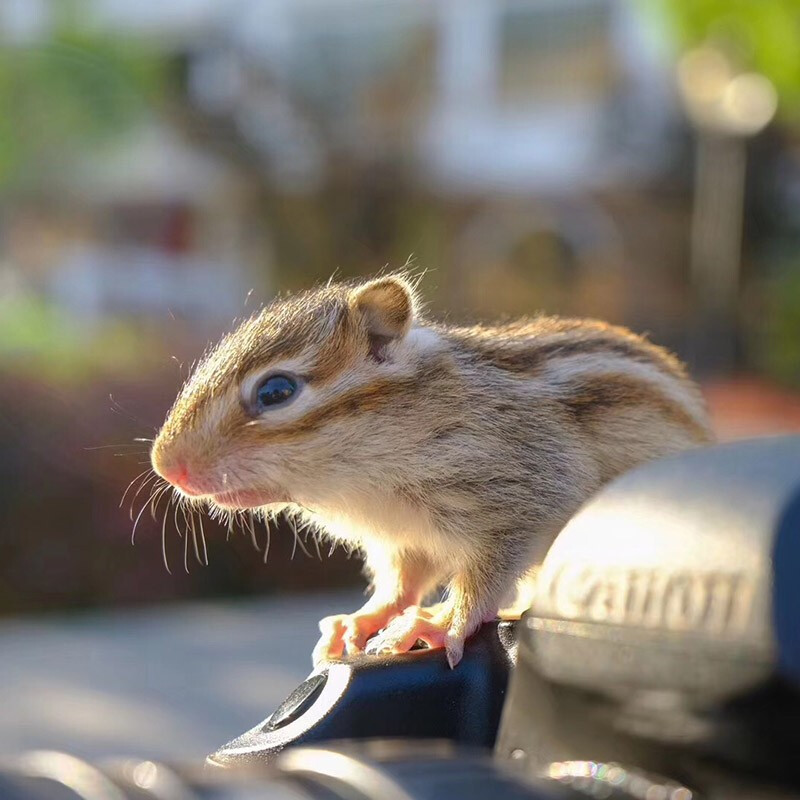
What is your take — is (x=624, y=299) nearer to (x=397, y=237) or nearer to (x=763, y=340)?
(x=763, y=340)

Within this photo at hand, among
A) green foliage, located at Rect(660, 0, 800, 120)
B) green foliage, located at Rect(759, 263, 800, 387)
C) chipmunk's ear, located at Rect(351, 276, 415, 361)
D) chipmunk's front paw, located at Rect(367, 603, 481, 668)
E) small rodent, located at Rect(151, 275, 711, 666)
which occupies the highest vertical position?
green foliage, located at Rect(660, 0, 800, 120)

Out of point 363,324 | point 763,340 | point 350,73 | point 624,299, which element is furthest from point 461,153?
point 363,324

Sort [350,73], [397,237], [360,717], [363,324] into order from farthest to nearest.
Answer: [350,73] → [397,237] → [363,324] → [360,717]

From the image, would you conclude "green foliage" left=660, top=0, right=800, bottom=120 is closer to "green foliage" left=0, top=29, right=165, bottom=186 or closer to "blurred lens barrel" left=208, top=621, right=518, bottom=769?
"green foliage" left=0, top=29, right=165, bottom=186

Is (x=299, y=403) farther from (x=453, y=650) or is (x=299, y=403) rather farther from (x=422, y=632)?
(x=453, y=650)

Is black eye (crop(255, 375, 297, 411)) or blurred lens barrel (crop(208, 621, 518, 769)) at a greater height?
black eye (crop(255, 375, 297, 411))

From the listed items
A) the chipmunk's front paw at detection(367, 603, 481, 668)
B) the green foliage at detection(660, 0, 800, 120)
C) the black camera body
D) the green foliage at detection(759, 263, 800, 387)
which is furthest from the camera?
the green foliage at detection(759, 263, 800, 387)

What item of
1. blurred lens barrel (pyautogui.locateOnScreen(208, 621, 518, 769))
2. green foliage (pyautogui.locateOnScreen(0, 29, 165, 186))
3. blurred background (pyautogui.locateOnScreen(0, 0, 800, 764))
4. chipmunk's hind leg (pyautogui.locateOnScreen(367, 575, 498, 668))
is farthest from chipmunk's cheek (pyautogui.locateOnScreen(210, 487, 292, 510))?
green foliage (pyautogui.locateOnScreen(0, 29, 165, 186))
